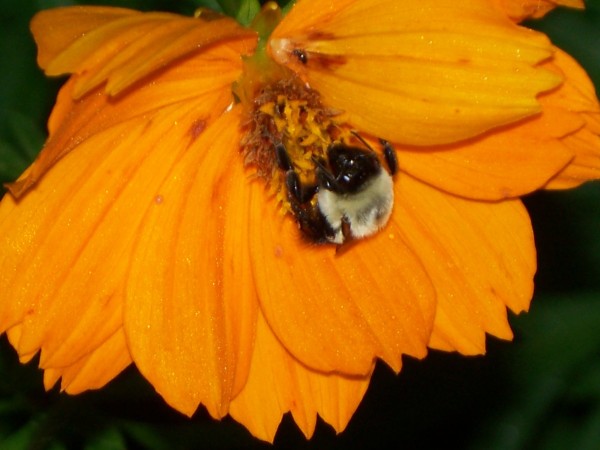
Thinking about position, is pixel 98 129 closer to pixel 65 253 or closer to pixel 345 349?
pixel 65 253

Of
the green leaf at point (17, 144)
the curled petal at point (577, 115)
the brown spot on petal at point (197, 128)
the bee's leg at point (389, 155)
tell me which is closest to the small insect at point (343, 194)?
the bee's leg at point (389, 155)

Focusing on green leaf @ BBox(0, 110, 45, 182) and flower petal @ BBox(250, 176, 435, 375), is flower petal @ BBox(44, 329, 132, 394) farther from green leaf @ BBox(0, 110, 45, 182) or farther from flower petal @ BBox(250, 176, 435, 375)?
green leaf @ BBox(0, 110, 45, 182)

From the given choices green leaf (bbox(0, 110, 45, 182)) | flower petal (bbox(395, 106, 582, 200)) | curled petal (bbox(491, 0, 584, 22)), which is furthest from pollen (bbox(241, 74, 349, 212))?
green leaf (bbox(0, 110, 45, 182))

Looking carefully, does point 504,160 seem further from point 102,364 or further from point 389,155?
point 102,364

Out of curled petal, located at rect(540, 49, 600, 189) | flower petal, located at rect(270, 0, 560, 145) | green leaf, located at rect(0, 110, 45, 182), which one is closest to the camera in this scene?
flower petal, located at rect(270, 0, 560, 145)

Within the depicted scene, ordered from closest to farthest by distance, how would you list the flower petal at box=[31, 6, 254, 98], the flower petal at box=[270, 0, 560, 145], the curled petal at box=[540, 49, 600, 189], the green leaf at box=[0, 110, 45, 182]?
the flower petal at box=[31, 6, 254, 98] → the flower petal at box=[270, 0, 560, 145] → the curled petal at box=[540, 49, 600, 189] → the green leaf at box=[0, 110, 45, 182]

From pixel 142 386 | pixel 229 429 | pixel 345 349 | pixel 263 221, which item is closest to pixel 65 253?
pixel 263 221
